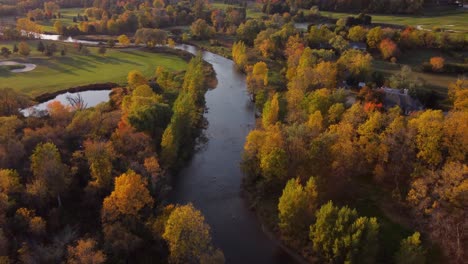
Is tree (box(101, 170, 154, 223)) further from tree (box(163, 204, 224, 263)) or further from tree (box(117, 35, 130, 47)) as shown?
tree (box(117, 35, 130, 47))

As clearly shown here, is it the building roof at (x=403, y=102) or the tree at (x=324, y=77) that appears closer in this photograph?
the building roof at (x=403, y=102)

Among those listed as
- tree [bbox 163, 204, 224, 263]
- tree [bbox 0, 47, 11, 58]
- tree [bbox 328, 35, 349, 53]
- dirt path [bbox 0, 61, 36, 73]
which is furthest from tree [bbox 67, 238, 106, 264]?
tree [bbox 0, 47, 11, 58]

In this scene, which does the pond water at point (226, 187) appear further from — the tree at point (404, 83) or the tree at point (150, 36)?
the tree at point (150, 36)

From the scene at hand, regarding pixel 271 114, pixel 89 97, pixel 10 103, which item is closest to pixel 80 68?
pixel 89 97

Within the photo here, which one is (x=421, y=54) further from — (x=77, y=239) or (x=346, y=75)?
(x=77, y=239)

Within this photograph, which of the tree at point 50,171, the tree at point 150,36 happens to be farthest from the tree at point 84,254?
the tree at point 150,36

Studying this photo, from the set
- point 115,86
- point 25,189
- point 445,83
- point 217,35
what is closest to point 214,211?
point 25,189

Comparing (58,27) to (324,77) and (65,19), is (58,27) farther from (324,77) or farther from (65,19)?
(324,77)
